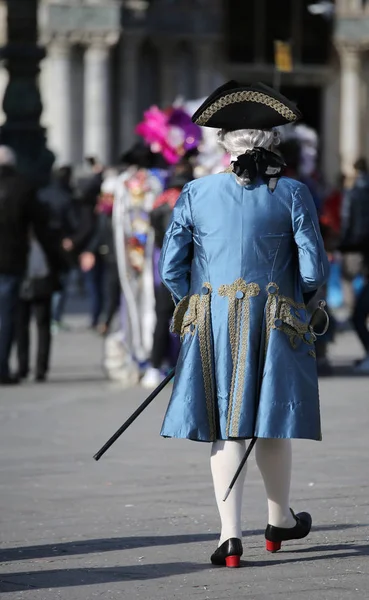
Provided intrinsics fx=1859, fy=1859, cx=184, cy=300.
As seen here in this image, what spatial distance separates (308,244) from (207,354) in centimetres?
54

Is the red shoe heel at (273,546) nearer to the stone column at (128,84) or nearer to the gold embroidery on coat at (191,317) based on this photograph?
the gold embroidery on coat at (191,317)

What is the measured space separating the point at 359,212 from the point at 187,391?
1044cm

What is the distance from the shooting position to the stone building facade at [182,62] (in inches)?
1261

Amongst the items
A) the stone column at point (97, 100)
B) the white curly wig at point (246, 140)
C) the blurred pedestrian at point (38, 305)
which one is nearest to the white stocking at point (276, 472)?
the white curly wig at point (246, 140)

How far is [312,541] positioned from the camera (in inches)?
281

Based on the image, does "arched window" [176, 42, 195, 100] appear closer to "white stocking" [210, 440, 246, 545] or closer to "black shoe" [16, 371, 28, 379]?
"black shoe" [16, 371, 28, 379]

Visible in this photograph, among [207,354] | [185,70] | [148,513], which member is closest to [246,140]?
[207,354]

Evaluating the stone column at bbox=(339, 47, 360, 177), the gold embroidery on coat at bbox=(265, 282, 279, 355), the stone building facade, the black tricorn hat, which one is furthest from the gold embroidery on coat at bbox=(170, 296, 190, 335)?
the stone column at bbox=(339, 47, 360, 177)

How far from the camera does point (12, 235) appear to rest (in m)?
13.2

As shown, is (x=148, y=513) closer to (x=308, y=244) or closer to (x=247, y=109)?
(x=308, y=244)

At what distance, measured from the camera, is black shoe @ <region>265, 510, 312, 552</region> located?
22.6ft

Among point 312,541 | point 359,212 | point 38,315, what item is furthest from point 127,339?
point 312,541

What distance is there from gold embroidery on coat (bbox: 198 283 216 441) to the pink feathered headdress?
645cm

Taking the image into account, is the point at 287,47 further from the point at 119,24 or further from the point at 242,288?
the point at 119,24
